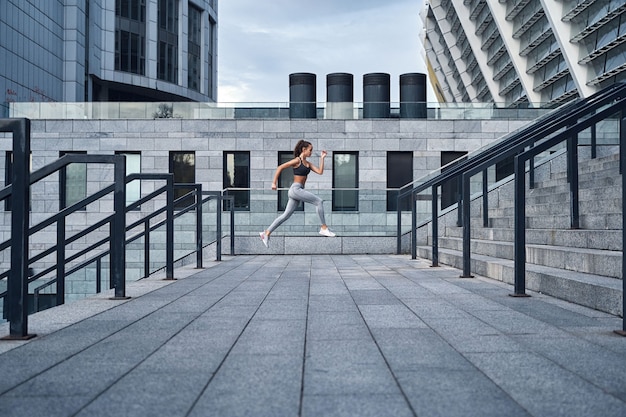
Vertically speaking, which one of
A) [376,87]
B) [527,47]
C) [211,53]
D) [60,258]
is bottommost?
[60,258]

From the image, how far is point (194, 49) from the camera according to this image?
50.5 m

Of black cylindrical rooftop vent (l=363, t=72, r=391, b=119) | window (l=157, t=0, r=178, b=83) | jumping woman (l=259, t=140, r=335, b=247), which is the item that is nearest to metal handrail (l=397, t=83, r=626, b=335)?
jumping woman (l=259, t=140, r=335, b=247)

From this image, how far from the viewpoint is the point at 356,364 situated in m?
3.69

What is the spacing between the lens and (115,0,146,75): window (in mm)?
44875

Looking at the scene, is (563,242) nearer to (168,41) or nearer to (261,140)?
(261,140)

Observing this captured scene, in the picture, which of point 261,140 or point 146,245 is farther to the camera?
point 261,140

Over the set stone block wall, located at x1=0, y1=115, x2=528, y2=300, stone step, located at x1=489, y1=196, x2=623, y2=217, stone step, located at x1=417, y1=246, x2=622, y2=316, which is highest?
stone block wall, located at x1=0, y1=115, x2=528, y2=300

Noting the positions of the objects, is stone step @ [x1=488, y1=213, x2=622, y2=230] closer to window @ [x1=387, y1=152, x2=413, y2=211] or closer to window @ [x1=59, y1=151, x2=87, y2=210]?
window @ [x1=387, y1=152, x2=413, y2=211]

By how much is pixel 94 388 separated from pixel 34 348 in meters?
1.26

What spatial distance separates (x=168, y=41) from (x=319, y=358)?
46.9 metres

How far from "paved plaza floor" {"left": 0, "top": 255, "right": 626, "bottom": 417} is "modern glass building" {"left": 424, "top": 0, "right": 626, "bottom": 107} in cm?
1808

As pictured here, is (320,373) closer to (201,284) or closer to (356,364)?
(356,364)

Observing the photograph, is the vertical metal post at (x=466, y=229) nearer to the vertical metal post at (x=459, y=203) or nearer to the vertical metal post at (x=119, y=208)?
the vertical metal post at (x=119, y=208)

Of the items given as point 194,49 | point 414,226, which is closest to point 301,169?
point 414,226
